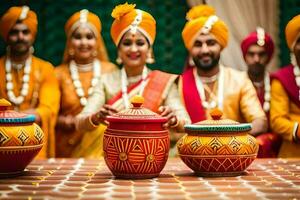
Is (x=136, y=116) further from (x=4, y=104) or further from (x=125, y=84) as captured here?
(x=125, y=84)

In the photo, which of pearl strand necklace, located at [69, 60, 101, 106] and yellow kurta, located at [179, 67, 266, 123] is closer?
yellow kurta, located at [179, 67, 266, 123]

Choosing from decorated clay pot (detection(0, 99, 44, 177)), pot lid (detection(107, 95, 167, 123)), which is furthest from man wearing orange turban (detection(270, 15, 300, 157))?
decorated clay pot (detection(0, 99, 44, 177))

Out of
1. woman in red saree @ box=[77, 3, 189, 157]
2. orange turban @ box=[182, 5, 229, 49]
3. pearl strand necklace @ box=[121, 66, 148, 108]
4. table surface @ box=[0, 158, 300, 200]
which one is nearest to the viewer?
table surface @ box=[0, 158, 300, 200]

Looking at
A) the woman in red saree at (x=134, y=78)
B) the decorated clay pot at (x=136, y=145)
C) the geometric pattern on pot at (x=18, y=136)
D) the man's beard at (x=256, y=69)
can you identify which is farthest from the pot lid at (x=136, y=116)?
the man's beard at (x=256, y=69)

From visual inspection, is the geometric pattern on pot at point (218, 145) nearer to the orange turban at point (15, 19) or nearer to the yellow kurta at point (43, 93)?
the yellow kurta at point (43, 93)

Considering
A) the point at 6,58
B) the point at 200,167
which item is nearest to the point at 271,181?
the point at 200,167

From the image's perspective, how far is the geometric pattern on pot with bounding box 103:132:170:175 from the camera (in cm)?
226

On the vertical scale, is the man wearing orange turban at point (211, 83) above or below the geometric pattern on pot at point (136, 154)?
above

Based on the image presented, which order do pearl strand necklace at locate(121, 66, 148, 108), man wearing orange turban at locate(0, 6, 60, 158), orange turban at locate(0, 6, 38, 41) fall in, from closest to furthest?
pearl strand necklace at locate(121, 66, 148, 108)
man wearing orange turban at locate(0, 6, 60, 158)
orange turban at locate(0, 6, 38, 41)

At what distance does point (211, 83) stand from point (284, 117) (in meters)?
0.52

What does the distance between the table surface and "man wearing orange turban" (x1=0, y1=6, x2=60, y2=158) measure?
160 cm

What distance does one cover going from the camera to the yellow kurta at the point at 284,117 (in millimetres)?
4016

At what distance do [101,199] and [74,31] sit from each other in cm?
269

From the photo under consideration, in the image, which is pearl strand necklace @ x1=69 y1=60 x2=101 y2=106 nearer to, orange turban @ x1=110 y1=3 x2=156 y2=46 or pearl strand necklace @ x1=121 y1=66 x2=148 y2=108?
pearl strand necklace @ x1=121 y1=66 x2=148 y2=108
